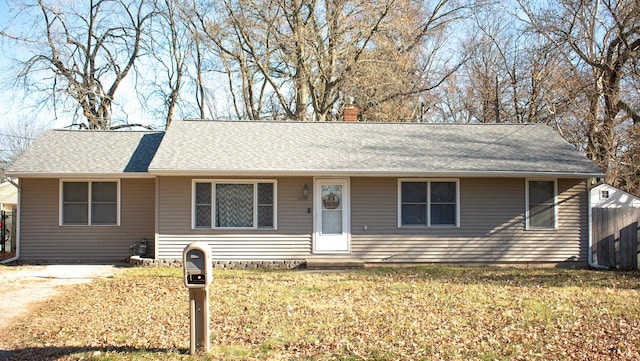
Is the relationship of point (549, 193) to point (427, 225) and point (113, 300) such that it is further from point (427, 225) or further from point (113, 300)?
point (113, 300)

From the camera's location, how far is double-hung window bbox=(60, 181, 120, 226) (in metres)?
15.5

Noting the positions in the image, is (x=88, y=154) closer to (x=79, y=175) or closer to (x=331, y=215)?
(x=79, y=175)

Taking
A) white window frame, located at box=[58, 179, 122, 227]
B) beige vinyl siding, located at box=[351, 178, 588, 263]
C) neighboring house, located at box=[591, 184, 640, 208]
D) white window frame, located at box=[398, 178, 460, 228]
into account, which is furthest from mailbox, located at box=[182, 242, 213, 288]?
neighboring house, located at box=[591, 184, 640, 208]

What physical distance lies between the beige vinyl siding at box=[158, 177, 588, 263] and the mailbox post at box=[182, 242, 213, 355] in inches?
321

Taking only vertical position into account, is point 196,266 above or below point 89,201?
below

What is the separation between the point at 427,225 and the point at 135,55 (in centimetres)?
2247

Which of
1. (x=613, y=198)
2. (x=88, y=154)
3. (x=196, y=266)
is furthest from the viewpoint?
(x=613, y=198)

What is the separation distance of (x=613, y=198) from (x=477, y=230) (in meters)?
8.68

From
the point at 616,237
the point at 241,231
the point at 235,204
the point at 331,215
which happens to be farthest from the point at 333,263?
the point at 616,237

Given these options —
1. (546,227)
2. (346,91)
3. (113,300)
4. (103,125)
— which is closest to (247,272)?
(113,300)

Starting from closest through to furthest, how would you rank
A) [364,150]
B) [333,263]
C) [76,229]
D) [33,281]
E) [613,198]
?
[33,281], [333,263], [76,229], [364,150], [613,198]

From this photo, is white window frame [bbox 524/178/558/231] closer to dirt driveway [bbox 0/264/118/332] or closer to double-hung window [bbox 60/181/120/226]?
dirt driveway [bbox 0/264/118/332]

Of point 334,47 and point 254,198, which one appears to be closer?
point 254,198

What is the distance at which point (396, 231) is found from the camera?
14750 millimetres
